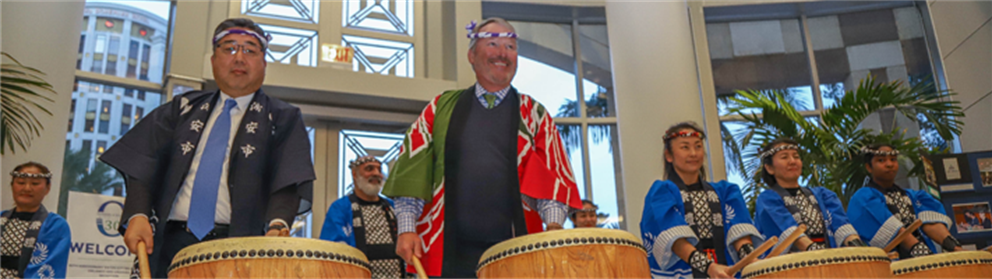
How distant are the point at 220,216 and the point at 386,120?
5.02 metres

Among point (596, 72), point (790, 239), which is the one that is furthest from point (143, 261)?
point (596, 72)

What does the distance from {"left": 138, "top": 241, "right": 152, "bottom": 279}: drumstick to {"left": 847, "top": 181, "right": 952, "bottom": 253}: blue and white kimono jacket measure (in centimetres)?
402

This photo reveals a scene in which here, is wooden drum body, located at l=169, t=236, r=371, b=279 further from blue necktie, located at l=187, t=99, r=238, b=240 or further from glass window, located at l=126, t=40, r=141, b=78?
glass window, located at l=126, t=40, r=141, b=78

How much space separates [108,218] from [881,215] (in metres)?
5.40

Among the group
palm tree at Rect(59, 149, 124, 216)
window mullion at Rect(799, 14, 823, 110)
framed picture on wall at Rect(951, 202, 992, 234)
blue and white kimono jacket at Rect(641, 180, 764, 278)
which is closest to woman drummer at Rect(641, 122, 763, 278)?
blue and white kimono jacket at Rect(641, 180, 764, 278)

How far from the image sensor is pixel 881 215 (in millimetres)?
4605

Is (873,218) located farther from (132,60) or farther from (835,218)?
(132,60)

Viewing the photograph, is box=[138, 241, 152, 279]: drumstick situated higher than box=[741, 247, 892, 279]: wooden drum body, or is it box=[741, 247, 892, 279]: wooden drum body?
box=[138, 241, 152, 279]: drumstick

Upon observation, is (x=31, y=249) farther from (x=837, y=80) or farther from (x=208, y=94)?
(x=837, y=80)

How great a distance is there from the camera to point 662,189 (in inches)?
135

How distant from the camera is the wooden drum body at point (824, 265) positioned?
102 inches

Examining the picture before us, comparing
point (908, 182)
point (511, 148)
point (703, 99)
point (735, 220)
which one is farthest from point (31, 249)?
point (908, 182)

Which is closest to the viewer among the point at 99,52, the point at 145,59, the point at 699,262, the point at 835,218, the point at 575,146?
the point at 699,262

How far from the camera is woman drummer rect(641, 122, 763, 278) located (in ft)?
10.5
